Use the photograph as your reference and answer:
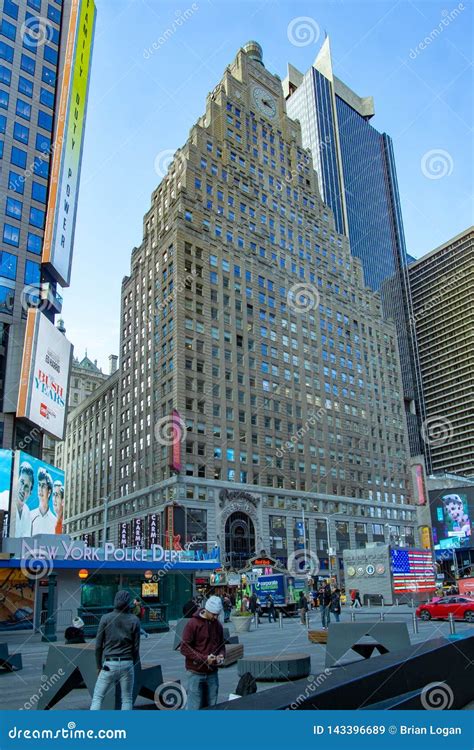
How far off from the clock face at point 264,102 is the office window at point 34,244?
59958 mm

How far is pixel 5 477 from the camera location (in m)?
43.9

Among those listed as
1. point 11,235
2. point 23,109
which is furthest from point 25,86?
point 11,235

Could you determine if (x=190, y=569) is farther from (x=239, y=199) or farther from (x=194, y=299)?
(x=239, y=199)

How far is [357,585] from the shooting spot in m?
47.8

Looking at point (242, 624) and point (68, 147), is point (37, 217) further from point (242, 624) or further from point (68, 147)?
point (242, 624)

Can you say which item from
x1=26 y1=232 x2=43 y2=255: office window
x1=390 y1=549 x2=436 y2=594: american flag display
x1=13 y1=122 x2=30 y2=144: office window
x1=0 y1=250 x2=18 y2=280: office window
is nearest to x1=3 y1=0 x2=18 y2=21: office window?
x1=13 y1=122 x2=30 y2=144: office window

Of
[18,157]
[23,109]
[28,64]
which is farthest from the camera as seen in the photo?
[28,64]

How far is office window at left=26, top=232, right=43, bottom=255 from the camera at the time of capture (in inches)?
2080

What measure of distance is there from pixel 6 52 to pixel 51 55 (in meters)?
5.12

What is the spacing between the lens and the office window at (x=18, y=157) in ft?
176

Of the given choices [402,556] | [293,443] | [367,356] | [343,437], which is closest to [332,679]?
[402,556]

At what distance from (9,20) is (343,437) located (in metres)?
65.7

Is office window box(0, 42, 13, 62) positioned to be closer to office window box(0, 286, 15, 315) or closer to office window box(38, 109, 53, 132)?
office window box(38, 109, 53, 132)

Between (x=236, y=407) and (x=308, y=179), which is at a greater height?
(x=308, y=179)
